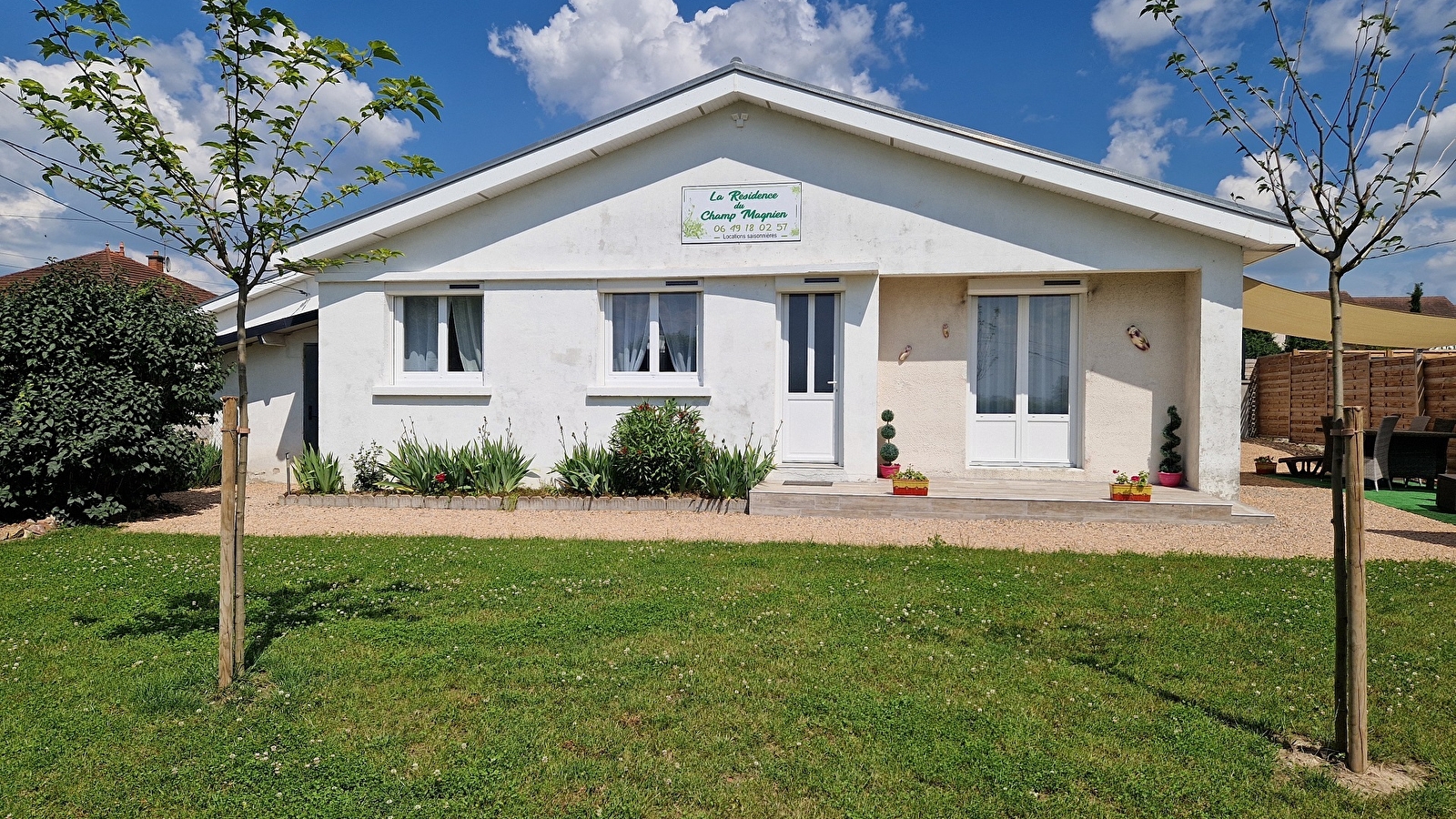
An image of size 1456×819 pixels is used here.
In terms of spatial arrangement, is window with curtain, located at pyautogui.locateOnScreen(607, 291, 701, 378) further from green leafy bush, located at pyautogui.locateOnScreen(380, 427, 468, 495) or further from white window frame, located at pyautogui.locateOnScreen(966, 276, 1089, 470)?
white window frame, located at pyautogui.locateOnScreen(966, 276, 1089, 470)

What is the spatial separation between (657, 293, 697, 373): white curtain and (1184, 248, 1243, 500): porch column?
21.8 ft

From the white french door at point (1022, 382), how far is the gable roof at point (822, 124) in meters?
1.81

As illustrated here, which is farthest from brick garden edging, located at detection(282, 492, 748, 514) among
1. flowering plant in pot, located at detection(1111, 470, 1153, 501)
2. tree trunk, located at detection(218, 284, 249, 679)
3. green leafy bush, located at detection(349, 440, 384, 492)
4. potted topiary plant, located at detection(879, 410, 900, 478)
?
tree trunk, located at detection(218, 284, 249, 679)

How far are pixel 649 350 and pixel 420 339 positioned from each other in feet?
11.5

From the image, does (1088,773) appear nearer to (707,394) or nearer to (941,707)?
(941,707)

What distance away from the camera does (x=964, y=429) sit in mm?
11141

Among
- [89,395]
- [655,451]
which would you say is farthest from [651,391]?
[89,395]

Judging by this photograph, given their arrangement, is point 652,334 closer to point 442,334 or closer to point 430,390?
point 442,334

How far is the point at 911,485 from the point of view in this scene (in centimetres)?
→ 937

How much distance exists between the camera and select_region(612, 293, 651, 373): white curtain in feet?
36.4

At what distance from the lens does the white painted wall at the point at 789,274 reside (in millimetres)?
10133

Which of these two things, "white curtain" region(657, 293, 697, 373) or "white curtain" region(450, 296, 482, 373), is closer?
"white curtain" region(657, 293, 697, 373)

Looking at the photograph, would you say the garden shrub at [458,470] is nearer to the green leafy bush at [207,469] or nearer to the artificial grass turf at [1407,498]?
the green leafy bush at [207,469]

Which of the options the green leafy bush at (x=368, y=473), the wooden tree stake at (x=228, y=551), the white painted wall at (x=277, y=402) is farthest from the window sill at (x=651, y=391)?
the wooden tree stake at (x=228, y=551)
